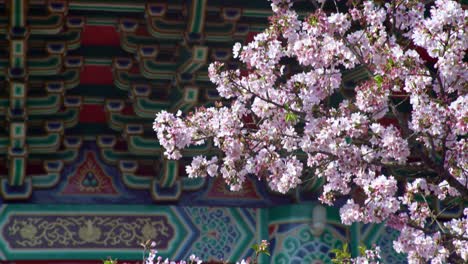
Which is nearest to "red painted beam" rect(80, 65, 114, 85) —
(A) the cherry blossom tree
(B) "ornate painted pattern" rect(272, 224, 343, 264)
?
(B) "ornate painted pattern" rect(272, 224, 343, 264)

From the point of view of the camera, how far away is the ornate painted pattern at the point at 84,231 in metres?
10.2

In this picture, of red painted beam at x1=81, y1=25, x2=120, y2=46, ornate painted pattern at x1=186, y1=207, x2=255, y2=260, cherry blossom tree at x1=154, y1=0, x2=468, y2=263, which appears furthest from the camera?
ornate painted pattern at x1=186, y1=207, x2=255, y2=260

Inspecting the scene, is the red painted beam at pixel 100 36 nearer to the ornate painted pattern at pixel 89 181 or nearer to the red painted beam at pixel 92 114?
the red painted beam at pixel 92 114

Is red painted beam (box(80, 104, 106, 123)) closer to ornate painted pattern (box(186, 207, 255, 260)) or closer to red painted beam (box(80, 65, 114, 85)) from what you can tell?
red painted beam (box(80, 65, 114, 85))

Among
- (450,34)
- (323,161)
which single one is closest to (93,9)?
(323,161)

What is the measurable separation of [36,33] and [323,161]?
297 cm

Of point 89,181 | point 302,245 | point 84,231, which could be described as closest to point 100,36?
point 89,181

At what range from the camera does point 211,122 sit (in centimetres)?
730

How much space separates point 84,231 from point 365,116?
3936mm

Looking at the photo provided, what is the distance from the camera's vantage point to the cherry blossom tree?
21.7ft

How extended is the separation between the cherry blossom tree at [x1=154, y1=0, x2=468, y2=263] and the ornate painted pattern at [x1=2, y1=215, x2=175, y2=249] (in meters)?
2.98

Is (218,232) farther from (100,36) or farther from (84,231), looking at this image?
(100,36)

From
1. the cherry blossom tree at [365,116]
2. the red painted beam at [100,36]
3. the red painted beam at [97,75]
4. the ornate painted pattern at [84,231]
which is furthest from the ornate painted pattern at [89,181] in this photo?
the cherry blossom tree at [365,116]

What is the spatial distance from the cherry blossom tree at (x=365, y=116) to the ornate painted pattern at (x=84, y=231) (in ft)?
9.77
